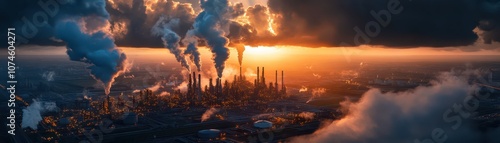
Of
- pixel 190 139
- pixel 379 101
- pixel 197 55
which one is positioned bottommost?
pixel 190 139

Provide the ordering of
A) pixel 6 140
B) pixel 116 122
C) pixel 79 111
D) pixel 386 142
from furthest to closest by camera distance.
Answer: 1. pixel 79 111
2. pixel 116 122
3. pixel 6 140
4. pixel 386 142

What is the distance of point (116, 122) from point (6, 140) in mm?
28599

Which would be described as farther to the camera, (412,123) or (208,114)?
(208,114)

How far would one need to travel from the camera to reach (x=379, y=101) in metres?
109

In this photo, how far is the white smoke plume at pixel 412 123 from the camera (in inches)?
3467

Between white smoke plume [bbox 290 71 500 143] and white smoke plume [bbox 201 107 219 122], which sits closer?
white smoke plume [bbox 290 71 500 143]

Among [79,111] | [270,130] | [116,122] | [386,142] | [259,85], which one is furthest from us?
[259,85]

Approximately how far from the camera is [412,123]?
9606 cm

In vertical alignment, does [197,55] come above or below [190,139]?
above

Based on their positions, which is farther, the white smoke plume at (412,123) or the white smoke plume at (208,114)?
the white smoke plume at (208,114)

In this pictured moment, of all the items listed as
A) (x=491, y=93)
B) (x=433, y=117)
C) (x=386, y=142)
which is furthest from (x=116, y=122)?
(x=491, y=93)

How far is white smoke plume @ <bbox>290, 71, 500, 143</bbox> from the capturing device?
289 feet

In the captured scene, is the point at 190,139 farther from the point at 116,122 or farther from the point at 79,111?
the point at 79,111

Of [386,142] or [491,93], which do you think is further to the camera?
[491,93]
